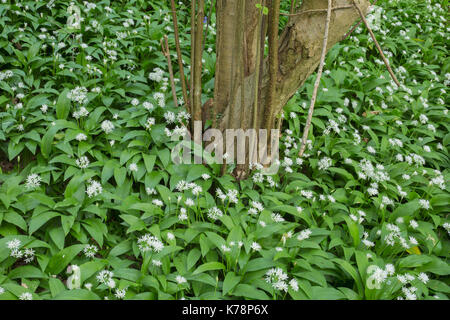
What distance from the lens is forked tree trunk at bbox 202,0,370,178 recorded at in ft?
8.94

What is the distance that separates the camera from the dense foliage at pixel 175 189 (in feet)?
7.70

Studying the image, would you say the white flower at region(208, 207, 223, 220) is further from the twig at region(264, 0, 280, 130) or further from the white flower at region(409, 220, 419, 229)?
the white flower at region(409, 220, 419, 229)

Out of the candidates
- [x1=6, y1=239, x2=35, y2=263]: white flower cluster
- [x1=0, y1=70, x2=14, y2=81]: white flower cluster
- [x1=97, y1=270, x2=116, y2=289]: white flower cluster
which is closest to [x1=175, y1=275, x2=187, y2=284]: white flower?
[x1=97, y1=270, x2=116, y2=289]: white flower cluster

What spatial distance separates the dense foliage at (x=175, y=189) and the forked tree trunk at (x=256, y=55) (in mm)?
462

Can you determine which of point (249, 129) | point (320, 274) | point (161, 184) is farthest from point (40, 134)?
point (320, 274)

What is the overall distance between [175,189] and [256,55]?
1226mm

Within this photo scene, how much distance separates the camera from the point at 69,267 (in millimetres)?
2312

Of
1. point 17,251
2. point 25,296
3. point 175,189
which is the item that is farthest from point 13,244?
point 175,189

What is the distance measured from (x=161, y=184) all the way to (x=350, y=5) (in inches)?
77.0

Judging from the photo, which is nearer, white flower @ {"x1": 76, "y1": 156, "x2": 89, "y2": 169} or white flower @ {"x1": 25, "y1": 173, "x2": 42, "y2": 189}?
white flower @ {"x1": 25, "y1": 173, "x2": 42, "y2": 189}

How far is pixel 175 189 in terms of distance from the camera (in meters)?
3.01

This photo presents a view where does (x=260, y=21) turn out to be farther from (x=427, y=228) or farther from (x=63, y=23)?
(x=63, y=23)

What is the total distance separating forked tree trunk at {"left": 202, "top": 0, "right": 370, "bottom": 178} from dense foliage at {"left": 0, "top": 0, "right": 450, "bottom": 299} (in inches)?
18.2

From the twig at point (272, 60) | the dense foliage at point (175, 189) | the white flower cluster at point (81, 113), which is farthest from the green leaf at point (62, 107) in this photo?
the twig at point (272, 60)
